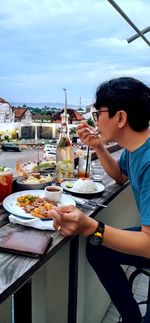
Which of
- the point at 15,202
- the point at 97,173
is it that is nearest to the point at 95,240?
the point at 15,202

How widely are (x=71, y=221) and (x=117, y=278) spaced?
605mm

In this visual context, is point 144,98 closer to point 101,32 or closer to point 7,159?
→ point 7,159

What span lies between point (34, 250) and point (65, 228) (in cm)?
13

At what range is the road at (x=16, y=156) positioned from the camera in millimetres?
1564

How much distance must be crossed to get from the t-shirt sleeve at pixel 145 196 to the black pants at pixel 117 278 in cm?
45

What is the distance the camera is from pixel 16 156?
171cm

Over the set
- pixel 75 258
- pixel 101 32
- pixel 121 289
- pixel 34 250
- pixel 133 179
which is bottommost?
pixel 121 289

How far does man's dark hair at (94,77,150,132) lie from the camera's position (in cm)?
107

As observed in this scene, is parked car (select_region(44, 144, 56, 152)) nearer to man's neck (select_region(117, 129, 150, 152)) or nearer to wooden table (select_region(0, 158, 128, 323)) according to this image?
wooden table (select_region(0, 158, 128, 323))

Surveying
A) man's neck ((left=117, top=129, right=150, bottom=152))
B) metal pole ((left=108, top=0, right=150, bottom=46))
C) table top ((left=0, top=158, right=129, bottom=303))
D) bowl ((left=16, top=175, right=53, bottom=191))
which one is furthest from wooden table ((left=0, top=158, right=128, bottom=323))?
metal pole ((left=108, top=0, right=150, bottom=46))

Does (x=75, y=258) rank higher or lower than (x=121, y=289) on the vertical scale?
higher

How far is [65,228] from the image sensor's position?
0.89 m

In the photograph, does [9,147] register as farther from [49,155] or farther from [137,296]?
[137,296]

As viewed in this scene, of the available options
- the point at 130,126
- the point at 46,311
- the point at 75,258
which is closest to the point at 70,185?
the point at 75,258
